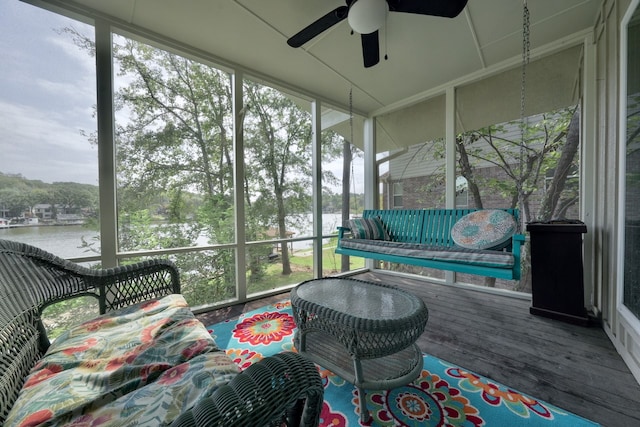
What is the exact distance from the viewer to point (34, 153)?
190cm

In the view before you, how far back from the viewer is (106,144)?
7.05 feet

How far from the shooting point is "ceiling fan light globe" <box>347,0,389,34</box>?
1.63 metres

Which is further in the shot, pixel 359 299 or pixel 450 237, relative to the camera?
pixel 450 237

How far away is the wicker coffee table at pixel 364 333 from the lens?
4.17 feet

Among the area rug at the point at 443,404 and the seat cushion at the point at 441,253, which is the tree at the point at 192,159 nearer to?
the seat cushion at the point at 441,253

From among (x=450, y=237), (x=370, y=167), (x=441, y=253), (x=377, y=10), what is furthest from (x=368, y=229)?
(x=377, y=10)

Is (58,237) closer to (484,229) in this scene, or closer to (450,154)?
(484,229)

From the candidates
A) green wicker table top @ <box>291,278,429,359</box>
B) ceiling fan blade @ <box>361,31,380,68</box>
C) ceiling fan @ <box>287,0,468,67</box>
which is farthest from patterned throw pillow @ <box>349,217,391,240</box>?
ceiling fan @ <box>287,0,468,67</box>

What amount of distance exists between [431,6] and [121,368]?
260 centimetres

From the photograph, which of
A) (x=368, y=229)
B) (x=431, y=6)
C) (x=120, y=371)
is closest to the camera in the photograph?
(x=120, y=371)

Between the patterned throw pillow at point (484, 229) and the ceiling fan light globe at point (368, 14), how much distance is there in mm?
2144

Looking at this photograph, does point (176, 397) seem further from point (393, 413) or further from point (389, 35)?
point (389, 35)

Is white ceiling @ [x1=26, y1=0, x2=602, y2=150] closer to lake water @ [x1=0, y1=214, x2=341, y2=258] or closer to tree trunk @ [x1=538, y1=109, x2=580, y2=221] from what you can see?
tree trunk @ [x1=538, y1=109, x2=580, y2=221]

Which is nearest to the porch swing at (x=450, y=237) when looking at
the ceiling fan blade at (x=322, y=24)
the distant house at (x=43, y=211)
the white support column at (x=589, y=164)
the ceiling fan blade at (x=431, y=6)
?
the white support column at (x=589, y=164)
